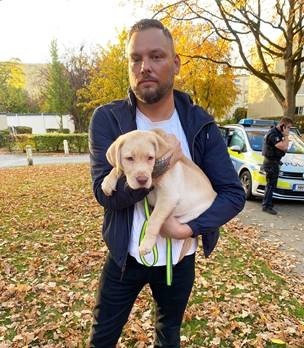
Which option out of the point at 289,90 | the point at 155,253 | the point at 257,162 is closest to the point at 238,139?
the point at 257,162

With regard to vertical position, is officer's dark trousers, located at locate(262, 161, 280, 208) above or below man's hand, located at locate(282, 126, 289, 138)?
below

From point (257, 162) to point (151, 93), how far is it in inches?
314

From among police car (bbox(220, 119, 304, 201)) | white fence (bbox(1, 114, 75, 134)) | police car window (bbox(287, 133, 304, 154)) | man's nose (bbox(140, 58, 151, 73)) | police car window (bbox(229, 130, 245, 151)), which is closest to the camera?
man's nose (bbox(140, 58, 151, 73))

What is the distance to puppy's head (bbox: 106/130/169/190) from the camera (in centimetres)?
191

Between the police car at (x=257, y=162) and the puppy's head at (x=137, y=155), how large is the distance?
7.88 meters

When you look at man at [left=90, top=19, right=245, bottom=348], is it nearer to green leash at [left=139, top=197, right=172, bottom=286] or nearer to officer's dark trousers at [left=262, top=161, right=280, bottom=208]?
green leash at [left=139, top=197, right=172, bottom=286]

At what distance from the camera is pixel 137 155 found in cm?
193

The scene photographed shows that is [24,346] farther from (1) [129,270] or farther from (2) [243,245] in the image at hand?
(2) [243,245]

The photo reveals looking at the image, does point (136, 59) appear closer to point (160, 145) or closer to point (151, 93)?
point (151, 93)

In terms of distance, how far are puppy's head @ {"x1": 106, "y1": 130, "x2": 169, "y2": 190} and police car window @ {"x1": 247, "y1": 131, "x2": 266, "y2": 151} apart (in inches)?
345

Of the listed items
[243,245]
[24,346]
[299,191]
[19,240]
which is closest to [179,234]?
[24,346]

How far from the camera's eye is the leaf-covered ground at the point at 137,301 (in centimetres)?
384

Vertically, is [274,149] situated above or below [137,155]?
below

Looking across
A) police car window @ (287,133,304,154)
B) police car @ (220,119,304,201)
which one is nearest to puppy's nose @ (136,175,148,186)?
police car @ (220,119,304,201)
